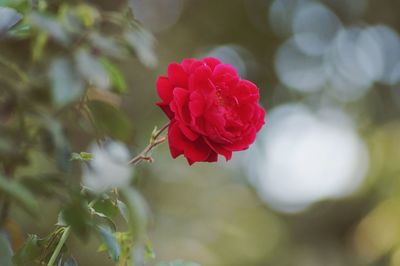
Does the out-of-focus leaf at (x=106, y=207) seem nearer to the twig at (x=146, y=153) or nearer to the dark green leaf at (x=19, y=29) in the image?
the twig at (x=146, y=153)

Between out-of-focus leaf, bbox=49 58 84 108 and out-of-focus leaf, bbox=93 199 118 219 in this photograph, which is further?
out-of-focus leaf, bbox=93 199 118 219

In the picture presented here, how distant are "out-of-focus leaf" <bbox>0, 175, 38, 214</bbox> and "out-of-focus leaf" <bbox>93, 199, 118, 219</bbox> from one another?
16 centimetres

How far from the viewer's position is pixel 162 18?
152 inches

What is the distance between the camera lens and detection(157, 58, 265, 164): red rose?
2.48 ft

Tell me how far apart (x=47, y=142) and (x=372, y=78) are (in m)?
4.33

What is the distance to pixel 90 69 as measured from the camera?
2.09ft

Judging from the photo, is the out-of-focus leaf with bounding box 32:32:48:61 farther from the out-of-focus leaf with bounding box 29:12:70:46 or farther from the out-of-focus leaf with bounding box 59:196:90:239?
the out-of-focus leaf with bounding box 59:196:90:239

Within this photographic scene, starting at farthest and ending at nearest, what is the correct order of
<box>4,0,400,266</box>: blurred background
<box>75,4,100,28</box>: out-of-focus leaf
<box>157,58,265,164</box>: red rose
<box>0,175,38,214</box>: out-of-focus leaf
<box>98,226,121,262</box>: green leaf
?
<box>4,0,400,266</box>: blurred background → <box>75,4,100,28</box>: out-of-focus leaf → <box>157,58,265,164</box>: red rose → <box>98,226,121,262</box>: green leaf → <box>0,175,38,214</box>: out-of-focus leaf

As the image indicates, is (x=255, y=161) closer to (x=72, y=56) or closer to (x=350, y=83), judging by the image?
(x=350, y=83)

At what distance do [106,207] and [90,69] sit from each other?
17 cm

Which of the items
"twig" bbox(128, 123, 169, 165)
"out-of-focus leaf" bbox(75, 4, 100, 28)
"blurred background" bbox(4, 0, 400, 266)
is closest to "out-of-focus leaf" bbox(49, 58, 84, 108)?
"twig" bbox(128, 123, 169, 165)

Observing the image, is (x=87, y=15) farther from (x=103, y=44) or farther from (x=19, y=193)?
(x=19, y=193)

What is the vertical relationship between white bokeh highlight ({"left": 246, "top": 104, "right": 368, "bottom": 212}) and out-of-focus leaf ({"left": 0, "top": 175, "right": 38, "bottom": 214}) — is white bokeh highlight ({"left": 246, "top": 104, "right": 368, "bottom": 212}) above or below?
above

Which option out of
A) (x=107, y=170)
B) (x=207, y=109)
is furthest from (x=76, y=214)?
(x=207, y=109)
